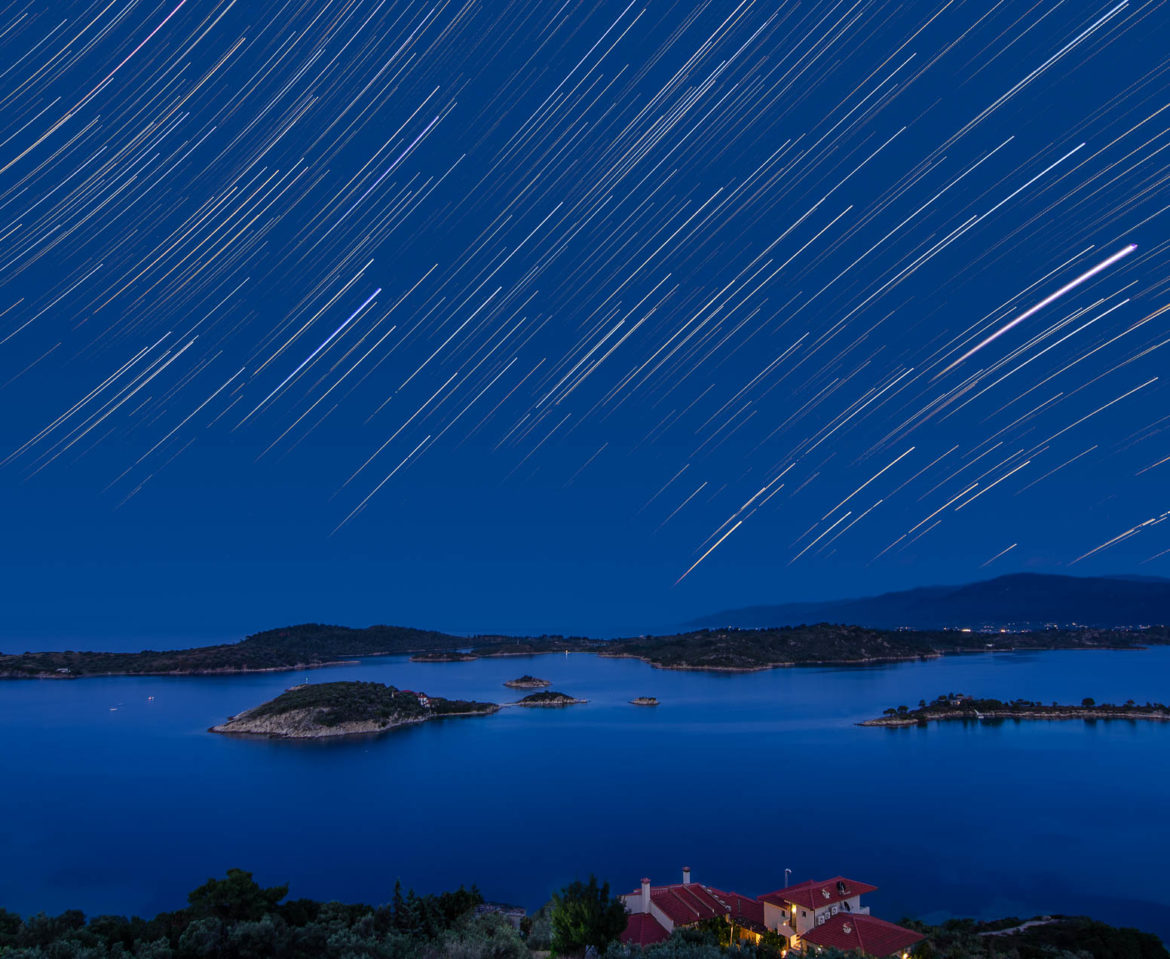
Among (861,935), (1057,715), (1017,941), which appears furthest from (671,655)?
(861,935)

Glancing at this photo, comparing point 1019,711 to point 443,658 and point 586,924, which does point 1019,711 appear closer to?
point 586,924

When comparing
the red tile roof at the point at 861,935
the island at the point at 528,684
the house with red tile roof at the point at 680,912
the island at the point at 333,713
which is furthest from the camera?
the island at the point at 528,684

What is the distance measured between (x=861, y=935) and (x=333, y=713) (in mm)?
67800

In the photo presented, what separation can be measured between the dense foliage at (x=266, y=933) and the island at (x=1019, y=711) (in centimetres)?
7159

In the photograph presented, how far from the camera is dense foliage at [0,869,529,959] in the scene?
1562 centimetres

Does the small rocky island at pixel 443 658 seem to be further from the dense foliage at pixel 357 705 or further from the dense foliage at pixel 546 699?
the dense foliage at pixel 357 705

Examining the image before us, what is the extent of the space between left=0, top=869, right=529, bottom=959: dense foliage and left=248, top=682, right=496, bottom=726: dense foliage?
186 ft

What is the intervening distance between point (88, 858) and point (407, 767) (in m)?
25.6

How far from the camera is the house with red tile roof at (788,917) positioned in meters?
20.4

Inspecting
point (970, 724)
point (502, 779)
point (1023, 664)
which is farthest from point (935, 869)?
point (1023, 664)

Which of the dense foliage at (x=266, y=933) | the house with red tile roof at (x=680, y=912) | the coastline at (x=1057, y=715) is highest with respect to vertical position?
the dense foliage at (x=266, y=933)

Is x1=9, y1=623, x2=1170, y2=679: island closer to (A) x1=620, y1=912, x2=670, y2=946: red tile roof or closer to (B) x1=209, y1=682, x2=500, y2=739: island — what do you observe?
(B) x1=209, y1=682, x2=500, y2=739: island

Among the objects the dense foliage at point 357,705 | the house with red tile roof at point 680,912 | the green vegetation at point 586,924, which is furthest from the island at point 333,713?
the green vegetation at point 586,924

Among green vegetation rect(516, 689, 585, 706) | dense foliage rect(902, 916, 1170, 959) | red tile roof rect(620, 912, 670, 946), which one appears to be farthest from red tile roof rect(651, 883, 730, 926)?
green vegetation rect(516, 689, 585, 706)
